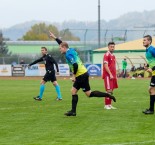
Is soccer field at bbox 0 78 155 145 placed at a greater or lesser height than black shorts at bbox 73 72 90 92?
lesser

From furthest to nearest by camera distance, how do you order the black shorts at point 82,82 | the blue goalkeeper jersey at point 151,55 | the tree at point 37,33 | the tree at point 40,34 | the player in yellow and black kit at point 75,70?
the tree at point 37,33
the tree at point 40,34
the blue goalkeeper jersey at point 151,55
the black shorts at point 82,82
the player in yellow and black kit at point 75,70

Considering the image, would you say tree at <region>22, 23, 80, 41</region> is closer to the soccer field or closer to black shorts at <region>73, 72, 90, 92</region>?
the soccer field

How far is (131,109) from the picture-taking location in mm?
15938

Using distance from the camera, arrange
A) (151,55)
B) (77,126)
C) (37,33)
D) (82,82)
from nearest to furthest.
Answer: (77,126) < (82,82) < (151,55) < (37,33)

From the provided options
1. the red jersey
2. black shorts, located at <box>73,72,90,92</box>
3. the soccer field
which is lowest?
the soccer field

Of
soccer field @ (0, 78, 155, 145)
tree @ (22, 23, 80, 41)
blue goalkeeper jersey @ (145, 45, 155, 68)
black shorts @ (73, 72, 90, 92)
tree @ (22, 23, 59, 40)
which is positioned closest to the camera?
soccer field @ (0, 78, 155, 145)

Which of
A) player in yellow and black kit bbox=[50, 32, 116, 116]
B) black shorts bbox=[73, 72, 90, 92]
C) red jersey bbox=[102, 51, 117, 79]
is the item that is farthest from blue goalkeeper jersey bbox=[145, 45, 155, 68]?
red jersey bbox=[102, 51, 117, 79]

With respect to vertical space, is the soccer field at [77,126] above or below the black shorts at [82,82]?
below

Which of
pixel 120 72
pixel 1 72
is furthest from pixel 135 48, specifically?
pixel 1 72

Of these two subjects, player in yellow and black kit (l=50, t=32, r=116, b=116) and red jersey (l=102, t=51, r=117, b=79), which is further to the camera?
red jersey (l=102, t=51, r=117, b=79)

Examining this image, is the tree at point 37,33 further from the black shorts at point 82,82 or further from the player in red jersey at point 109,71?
the black shorts at point 82,82

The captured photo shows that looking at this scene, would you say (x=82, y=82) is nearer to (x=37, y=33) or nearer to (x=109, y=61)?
(x=109, y=61)

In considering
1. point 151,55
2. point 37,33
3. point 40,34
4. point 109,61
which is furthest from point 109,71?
point 37,33

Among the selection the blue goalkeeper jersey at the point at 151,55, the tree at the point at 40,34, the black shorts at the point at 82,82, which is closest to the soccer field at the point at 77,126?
the black shorts at the point at 82,82
